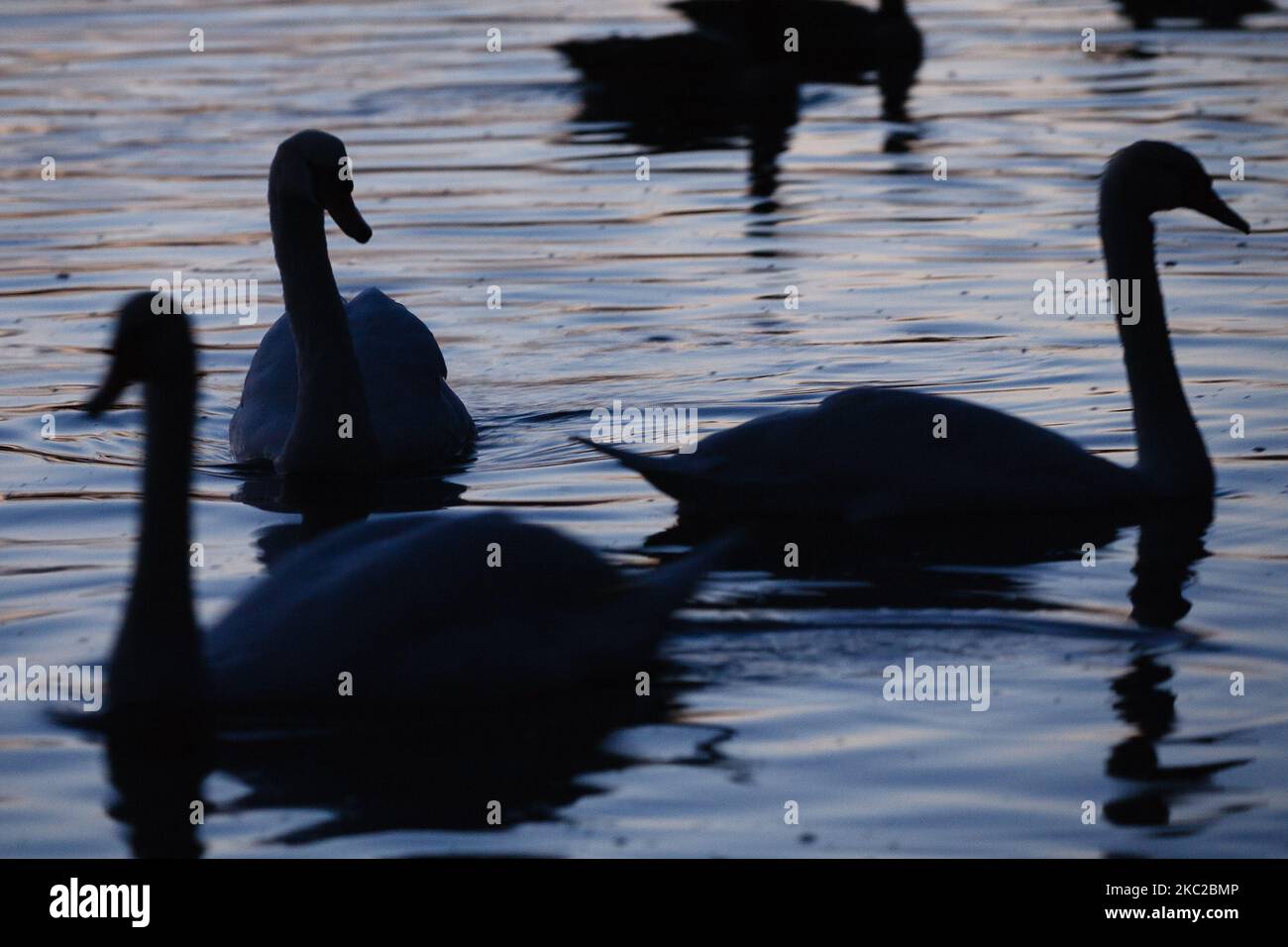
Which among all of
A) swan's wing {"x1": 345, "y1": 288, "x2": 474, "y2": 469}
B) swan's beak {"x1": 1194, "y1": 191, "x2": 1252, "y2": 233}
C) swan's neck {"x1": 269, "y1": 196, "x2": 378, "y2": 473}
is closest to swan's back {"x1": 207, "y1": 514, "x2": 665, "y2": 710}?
swan's neck {"x1": 269, "y1": 196, "x2": 378, "y2": 473}

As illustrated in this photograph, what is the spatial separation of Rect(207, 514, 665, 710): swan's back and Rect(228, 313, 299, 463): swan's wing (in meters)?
3.22

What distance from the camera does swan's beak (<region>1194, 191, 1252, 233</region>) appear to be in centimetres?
930

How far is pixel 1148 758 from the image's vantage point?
6.25 metres

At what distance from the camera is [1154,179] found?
9.14 metres

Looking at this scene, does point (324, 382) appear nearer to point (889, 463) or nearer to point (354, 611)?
point (889, 463)

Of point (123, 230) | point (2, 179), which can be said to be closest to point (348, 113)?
point (2, 179)

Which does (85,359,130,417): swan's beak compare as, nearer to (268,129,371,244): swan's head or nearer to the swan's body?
(268,129,371,244): swan's head

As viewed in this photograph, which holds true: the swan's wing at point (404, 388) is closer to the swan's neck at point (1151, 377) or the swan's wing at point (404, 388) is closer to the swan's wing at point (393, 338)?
the swan's wing at point (393, 338)

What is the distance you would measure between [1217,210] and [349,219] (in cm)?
343

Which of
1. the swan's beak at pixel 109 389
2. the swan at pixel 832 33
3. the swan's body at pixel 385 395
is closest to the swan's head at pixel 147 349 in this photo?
the swan's beak at pixel 109 389

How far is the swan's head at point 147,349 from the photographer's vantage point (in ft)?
21.5

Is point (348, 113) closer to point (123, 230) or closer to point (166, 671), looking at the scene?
point (123, 230)

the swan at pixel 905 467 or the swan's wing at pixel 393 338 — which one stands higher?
the swan's wing at pixel 393 338

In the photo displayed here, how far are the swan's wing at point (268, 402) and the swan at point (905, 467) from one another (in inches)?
77.4
